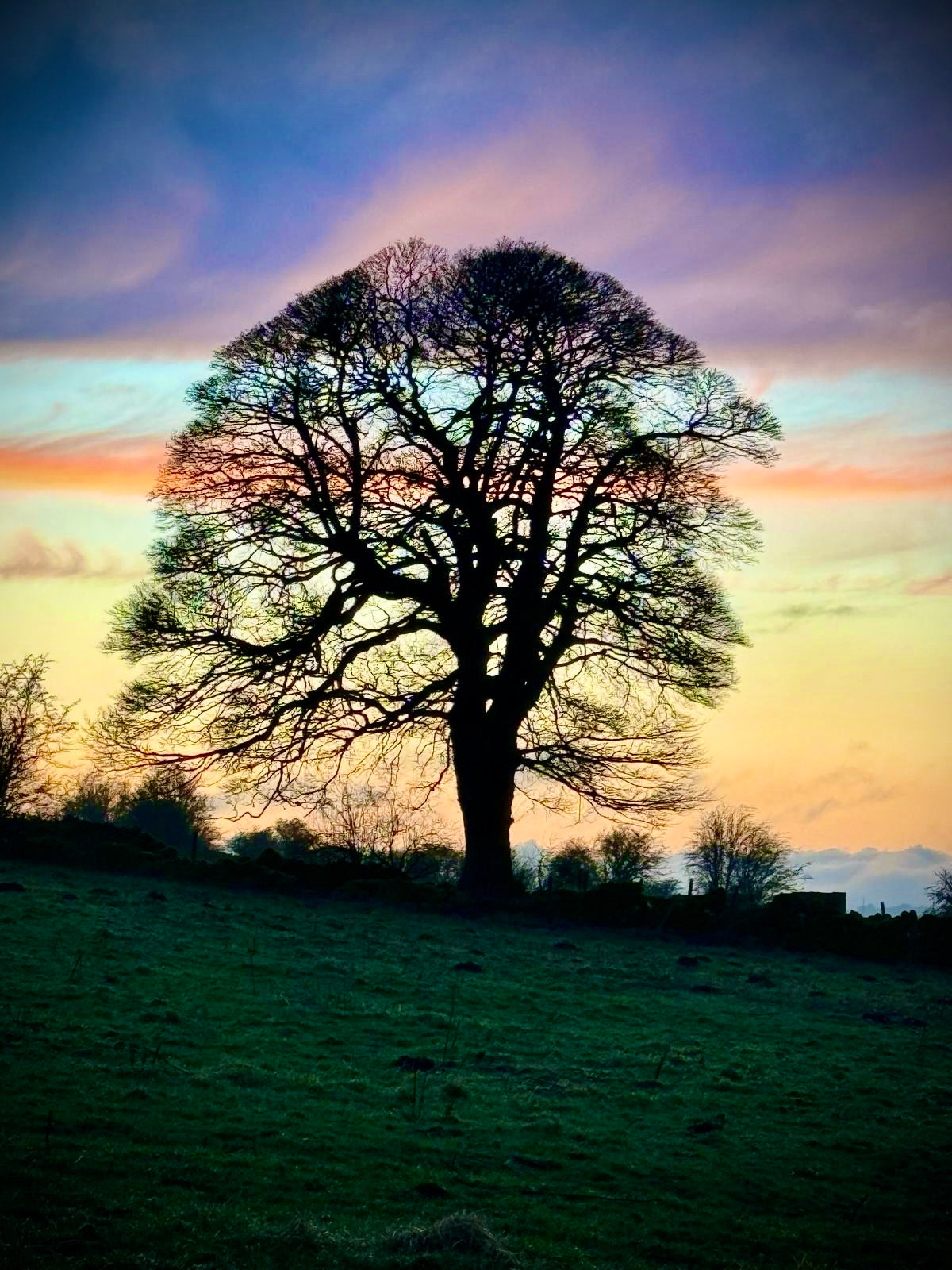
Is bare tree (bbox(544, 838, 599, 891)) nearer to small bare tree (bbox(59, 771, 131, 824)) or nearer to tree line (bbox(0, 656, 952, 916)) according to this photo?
tree line (bbox(0, 656, 952, 916))

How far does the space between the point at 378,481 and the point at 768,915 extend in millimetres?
11937

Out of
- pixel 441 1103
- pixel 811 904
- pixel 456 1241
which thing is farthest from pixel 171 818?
pixel 456 1241

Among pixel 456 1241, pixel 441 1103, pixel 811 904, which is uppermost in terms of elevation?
pixel 811 904

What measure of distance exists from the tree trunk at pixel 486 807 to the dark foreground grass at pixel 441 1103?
4.34 meters

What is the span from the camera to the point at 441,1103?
12.5 metres

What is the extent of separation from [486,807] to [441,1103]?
522 inches

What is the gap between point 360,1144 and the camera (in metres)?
11.0

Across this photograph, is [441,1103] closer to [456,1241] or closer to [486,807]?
[456,1241]

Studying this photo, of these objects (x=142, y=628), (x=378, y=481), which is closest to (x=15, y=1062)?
(x=142, y=628)

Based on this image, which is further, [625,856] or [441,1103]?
[625,856]

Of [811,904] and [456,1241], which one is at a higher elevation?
[811,904]

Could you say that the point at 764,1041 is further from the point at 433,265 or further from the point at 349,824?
the point at 349,824

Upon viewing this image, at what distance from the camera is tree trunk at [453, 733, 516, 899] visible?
2559 centimetres

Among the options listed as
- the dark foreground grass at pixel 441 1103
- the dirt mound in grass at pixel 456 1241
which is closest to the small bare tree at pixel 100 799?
the dark foreground grass at pixel 441 1103
